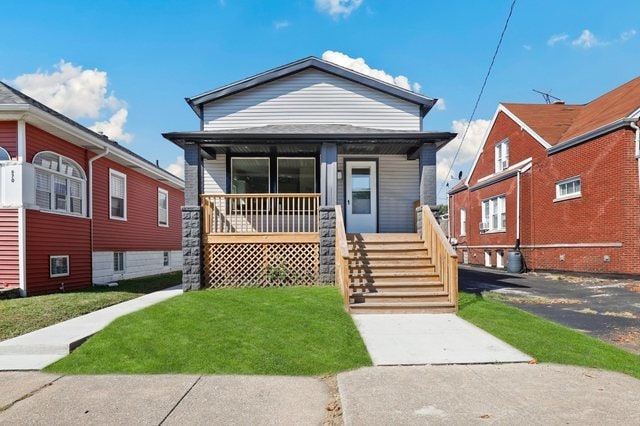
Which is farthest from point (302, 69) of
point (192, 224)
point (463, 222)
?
point (463, 222)

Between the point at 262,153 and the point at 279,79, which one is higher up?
the point at 279,79

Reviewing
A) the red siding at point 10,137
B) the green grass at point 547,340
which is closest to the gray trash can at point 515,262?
the green grass at point 547,340

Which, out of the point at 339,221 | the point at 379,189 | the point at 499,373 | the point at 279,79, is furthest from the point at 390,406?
the point at 279,79

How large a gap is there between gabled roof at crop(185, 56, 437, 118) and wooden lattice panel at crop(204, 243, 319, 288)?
4688 mm

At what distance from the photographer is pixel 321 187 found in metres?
9.70

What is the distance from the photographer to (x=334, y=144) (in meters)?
9.66

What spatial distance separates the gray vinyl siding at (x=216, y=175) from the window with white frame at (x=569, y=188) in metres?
12.2

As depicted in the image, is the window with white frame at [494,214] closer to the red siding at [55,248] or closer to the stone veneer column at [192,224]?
the stone veneer column at [192,224]

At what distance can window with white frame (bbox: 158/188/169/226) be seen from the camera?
656 inches

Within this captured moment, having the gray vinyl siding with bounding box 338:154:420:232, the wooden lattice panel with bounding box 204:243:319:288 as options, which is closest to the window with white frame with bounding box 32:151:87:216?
the wooden lattice panel with bounding box 204:243:319:288

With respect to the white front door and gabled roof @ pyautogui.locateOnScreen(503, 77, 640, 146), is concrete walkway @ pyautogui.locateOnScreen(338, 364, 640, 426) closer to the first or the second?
the white front door

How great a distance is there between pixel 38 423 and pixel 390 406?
2.97 metres

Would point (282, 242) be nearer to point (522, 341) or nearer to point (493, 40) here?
point (522, 341)

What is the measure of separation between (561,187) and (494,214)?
4719mm
